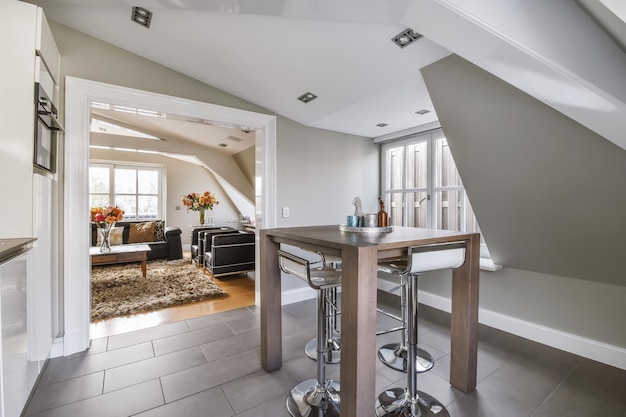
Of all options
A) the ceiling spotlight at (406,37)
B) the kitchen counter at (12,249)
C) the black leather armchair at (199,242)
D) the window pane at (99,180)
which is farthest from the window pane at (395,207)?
the window pane at (99,180)

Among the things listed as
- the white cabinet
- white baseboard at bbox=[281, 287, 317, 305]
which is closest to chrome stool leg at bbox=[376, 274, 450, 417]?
white baseboard at bbox=[281, 287, 317, 305]

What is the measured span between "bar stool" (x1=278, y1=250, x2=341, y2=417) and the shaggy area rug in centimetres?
229

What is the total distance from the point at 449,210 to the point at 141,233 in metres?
6.03

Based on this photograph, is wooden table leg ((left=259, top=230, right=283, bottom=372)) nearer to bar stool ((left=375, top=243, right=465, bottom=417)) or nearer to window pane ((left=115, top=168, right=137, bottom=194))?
bar stool ((left=375, top=243, right=465, bottom=417))

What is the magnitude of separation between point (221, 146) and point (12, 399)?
512cm

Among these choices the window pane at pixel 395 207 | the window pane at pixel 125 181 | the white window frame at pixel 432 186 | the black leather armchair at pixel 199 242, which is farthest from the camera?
the window pane at pixel 125 181

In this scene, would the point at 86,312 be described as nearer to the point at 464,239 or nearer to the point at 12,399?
the point at 12,399

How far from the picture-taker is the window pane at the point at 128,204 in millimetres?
7195

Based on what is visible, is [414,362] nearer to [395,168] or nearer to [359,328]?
[359,328]

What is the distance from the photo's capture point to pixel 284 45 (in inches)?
81.4

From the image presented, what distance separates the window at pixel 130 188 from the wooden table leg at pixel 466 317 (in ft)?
25.3

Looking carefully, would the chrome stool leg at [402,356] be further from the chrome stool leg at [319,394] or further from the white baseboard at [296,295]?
the white baseboard at [296,295]

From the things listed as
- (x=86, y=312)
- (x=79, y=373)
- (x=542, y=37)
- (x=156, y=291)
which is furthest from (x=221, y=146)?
(x=542, y=37)

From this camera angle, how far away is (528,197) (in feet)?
6.86
